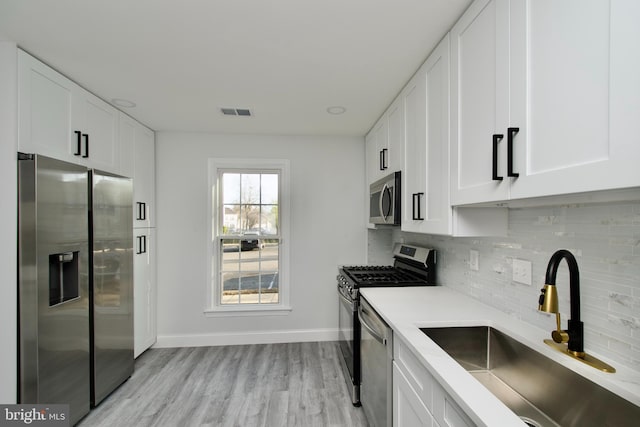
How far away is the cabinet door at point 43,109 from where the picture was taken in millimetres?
1649

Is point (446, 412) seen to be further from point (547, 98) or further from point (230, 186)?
point (230, 186)

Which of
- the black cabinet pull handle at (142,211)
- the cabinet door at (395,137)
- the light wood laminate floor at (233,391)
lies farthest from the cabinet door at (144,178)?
the cabinet door at (395,137)

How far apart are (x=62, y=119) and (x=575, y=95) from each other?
8.79 feet

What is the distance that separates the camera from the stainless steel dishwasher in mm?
1489

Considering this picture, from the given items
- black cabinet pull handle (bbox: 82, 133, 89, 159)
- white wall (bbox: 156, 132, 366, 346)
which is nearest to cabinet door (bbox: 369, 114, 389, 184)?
white wall (bbox: 156, 132, 366, 346)

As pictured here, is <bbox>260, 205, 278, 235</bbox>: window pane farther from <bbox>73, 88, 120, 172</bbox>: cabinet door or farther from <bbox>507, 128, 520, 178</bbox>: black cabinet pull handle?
<bbox>507, 128, 520, 178</bbox>: black cabinet pull handle

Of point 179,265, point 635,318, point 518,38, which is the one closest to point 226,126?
point 179,265

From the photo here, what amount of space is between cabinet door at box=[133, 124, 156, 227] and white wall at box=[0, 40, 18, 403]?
115cm

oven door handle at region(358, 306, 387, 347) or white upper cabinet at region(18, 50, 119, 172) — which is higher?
white upper cabinet at region(18, 50, 119, 172)

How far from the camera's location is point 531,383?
1.12 m

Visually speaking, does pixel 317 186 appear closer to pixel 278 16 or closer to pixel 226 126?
pixel 226 126

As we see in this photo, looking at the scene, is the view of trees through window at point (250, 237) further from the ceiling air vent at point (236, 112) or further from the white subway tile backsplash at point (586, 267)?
the white subway tile backsplash at point (586, 267)

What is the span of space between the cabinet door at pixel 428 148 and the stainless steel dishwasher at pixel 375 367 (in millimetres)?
629

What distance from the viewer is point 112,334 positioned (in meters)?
2.28
